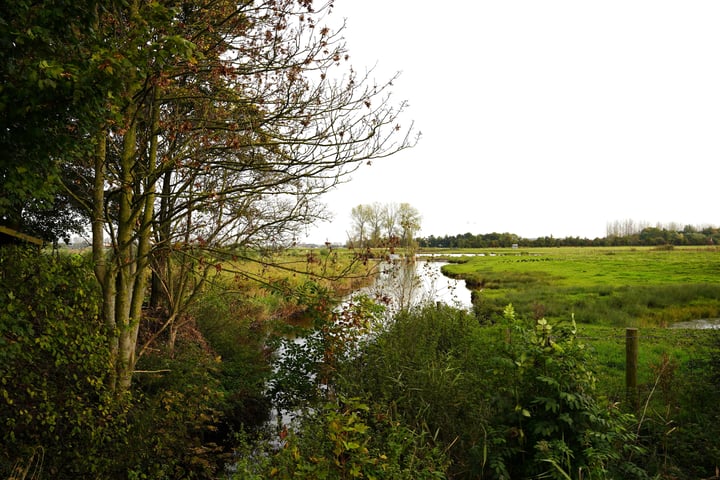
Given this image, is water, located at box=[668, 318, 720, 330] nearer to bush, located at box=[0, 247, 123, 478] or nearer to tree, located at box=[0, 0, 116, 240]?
bush, located at box=[0, 247, 123, 478]

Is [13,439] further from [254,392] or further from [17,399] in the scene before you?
[254,392]

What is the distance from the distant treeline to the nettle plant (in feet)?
152

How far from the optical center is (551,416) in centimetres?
368

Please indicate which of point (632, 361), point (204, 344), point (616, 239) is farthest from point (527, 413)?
point (616, 239)

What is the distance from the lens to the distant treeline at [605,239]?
56.8 metres

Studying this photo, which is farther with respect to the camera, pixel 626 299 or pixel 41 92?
pixel 626 299

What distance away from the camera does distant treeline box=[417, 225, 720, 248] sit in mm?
56844

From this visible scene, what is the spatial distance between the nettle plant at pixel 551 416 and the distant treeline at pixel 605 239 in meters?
46.3

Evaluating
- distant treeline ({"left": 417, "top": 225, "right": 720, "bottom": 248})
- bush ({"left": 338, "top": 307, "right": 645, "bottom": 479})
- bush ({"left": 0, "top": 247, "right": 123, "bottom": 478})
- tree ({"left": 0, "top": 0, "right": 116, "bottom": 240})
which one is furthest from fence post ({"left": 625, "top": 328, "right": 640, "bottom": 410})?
distant treeline ({"left": 417, "top": 225, "right": 720, "bottom": 248})

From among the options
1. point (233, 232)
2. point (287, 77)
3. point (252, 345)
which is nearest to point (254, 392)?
point (252, 345)

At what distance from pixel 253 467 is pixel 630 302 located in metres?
19.7

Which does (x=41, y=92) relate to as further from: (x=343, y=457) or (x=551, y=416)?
(x=551, y=416)

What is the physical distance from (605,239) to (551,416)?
103 meters

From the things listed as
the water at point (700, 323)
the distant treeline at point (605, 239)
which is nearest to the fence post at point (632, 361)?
the water at point (700, 323)
